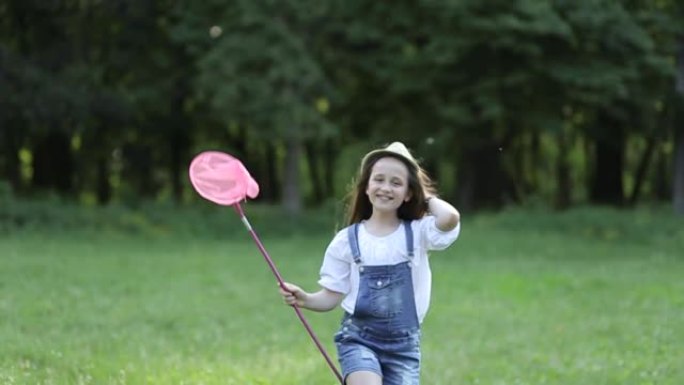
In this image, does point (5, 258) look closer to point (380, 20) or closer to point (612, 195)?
point (380, 20)

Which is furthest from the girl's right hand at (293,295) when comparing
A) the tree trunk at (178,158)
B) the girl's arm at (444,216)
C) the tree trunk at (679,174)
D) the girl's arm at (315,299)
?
the tree trunk at (178,158)

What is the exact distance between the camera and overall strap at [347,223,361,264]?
5.88m

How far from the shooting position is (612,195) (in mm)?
37500

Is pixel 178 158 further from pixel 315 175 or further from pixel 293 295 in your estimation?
pixel 293 295

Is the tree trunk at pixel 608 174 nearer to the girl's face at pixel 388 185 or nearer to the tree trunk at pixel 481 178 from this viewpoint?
the tree trunk at pixel 481 178

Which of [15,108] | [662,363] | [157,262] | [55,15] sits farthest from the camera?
[55,15]

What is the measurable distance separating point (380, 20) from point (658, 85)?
25.8 feet

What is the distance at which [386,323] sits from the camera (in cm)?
579

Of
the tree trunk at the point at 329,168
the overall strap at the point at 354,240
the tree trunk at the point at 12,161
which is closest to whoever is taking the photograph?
the overall strap at the point at 354,240

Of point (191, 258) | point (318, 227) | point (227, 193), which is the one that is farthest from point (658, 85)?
point (227, 193)

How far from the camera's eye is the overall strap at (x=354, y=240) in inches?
231

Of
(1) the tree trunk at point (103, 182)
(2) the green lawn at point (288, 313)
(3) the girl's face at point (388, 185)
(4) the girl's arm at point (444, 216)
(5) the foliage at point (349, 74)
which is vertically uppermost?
(5) the foliage at point (349, 74)

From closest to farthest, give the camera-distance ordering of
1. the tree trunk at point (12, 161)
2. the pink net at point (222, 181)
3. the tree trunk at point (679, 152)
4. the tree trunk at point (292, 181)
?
1. the pink net at point (222, 181)
2. the tree trunk at point (679, 152)
3. the tree trunk at point (292, 181)
4. the tree trunk at point (12, 161)

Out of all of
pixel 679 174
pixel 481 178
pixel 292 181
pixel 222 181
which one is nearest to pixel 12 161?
pixel 292 181
